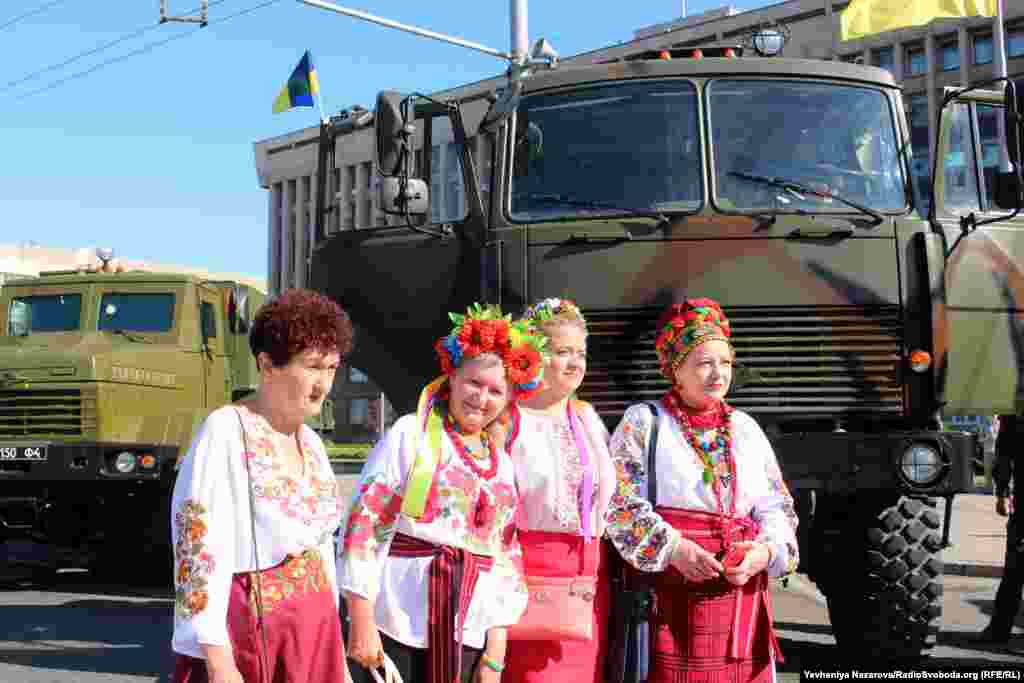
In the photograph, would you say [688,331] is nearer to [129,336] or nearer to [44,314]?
[129,336]

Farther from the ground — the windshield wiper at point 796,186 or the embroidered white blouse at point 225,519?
the windshield wiper at point 796,186

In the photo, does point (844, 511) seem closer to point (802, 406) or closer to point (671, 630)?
point (802, 406)

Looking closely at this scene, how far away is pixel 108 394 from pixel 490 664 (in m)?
8.52

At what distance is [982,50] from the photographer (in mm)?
60094

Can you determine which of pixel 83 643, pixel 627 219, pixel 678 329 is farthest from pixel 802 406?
pixel 83 643

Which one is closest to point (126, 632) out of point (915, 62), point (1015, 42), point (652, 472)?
point (652, 472)

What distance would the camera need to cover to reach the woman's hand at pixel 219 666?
9.91 ft

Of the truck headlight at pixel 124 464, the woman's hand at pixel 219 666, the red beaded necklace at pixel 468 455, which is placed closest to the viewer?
the woman's hand at pixel 219 666

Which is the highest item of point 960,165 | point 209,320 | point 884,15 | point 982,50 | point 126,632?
point 982,50

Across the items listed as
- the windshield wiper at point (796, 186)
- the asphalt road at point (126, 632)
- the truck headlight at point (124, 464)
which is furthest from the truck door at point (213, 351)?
the windshield wiper at point (796, 186)

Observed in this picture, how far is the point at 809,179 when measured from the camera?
700 cm

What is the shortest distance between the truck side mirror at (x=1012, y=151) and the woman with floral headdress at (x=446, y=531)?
388cm

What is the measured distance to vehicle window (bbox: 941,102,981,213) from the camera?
7113 millimetres

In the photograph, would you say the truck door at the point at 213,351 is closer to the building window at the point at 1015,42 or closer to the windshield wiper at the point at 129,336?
the windshield wiper at the point at 129,336
